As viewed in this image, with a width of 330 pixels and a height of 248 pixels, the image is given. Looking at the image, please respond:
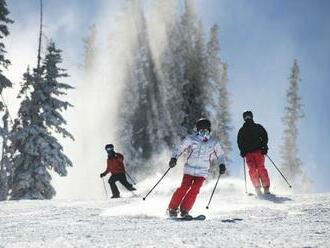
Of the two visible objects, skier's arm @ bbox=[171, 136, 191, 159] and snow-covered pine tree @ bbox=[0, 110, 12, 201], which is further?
snow-covered pine tree @ bbox=[0, 110, 12, 201]

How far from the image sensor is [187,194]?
10312 millimetres

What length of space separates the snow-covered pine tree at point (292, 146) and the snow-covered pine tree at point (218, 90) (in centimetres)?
589

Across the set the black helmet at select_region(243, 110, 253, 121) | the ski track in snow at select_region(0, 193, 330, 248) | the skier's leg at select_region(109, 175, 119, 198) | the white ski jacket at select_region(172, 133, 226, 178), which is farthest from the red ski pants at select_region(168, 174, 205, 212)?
the skier's leg at select_region(109, 175, 119, 198)

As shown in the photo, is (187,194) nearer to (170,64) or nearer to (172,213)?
(172,213)

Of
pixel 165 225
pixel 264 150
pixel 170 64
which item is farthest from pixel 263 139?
pixel 170 64

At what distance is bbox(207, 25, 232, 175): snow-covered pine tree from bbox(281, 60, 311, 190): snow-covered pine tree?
19.3ft

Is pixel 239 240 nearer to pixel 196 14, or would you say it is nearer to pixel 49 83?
pixel 49 83

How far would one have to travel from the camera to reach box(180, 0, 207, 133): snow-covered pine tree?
44531mm

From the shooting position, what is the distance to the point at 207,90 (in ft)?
150

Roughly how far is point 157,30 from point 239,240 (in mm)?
40896

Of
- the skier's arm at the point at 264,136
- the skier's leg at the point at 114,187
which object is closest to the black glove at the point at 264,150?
the skier's arm at the point at 264,136

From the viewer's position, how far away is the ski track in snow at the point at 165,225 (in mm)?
6949

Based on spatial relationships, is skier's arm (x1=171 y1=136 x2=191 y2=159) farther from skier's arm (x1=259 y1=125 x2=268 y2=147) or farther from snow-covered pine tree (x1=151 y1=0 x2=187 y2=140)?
snow-covered pine tree (x1=151 y1=0 x2=187 y2=140)

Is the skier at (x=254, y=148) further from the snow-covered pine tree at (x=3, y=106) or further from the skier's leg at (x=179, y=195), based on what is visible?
the snow-covered pine tree at (x=3, y=106)
